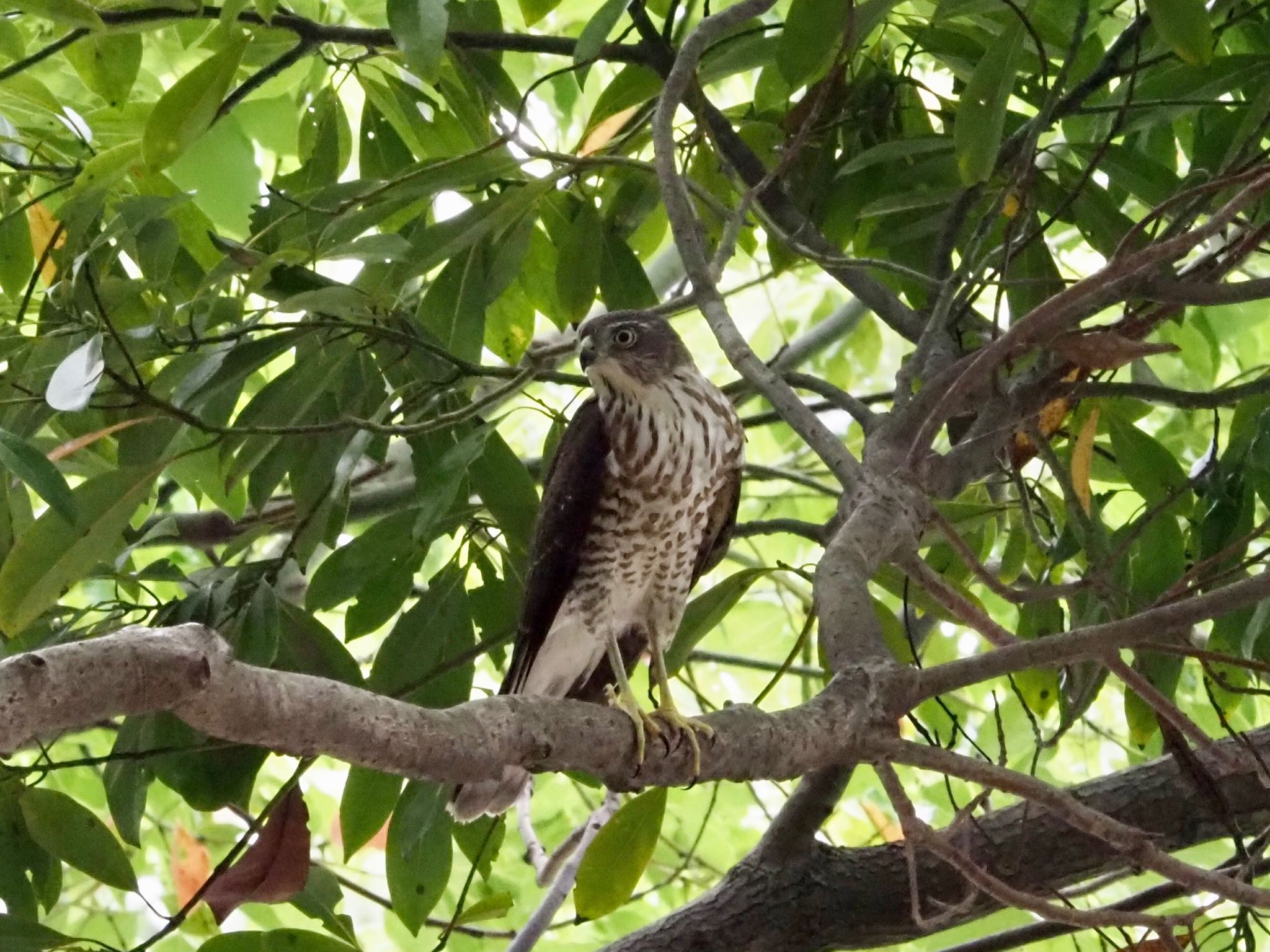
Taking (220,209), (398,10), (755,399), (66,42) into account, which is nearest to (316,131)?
Answer: (220,209)

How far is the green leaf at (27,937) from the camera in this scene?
2.01m

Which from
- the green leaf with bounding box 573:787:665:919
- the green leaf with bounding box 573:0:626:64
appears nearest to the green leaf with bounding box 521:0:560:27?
the green leaf with bounding box 573:0:626:64

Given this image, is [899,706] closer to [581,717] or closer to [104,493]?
[581,717]

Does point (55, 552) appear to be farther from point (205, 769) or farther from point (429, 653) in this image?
point (429, 653)

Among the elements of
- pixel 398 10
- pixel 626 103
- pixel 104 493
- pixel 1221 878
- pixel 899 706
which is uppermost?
pixel 626 103

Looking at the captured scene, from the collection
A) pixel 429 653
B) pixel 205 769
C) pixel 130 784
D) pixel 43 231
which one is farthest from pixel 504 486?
pixel 43 231

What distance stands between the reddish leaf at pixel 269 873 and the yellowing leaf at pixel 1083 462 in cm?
133

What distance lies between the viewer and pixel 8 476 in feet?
7.57

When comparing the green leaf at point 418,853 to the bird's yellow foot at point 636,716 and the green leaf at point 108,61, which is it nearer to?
the bird's yellow foot at point 636,716

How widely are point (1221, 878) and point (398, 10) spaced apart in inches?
61.3

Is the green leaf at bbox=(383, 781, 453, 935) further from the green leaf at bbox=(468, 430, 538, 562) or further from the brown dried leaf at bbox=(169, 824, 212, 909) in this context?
the brown dried leaf at bbox=(169, 824, 212, 909)

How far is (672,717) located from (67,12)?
144 cm

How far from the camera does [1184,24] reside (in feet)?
6.58

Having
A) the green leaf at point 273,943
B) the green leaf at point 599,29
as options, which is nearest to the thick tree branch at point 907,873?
the green leaf at point 273,943
